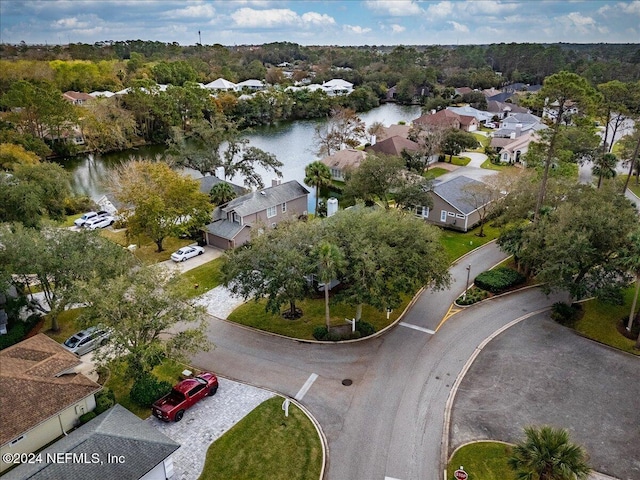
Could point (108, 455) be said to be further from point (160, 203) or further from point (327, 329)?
point (160, 203)

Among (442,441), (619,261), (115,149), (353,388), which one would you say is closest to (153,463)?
(353,388)

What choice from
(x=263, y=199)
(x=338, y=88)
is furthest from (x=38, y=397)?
(x=338, y=88)

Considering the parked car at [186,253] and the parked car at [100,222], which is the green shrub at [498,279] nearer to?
the parked car at [186,253]

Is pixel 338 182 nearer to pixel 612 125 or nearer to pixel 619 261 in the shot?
pixel 619 261

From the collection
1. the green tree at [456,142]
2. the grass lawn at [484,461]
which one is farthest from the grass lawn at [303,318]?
the green tree at [456,142]

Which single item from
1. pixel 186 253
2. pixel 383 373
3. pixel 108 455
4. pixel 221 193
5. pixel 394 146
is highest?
pixel 394 146

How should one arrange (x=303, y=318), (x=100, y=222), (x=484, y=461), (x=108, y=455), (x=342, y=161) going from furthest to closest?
(x=342, y=161) < (x=100, y=222) < (x=303, y=318) < (x=484, y=461) < (x=108, y=455)

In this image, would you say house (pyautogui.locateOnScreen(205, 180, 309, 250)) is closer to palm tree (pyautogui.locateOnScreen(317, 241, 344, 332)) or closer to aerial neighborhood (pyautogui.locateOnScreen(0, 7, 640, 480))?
aerial neighborhood (pyautogui.locateOnScreen(0, 7, 640, 480))
